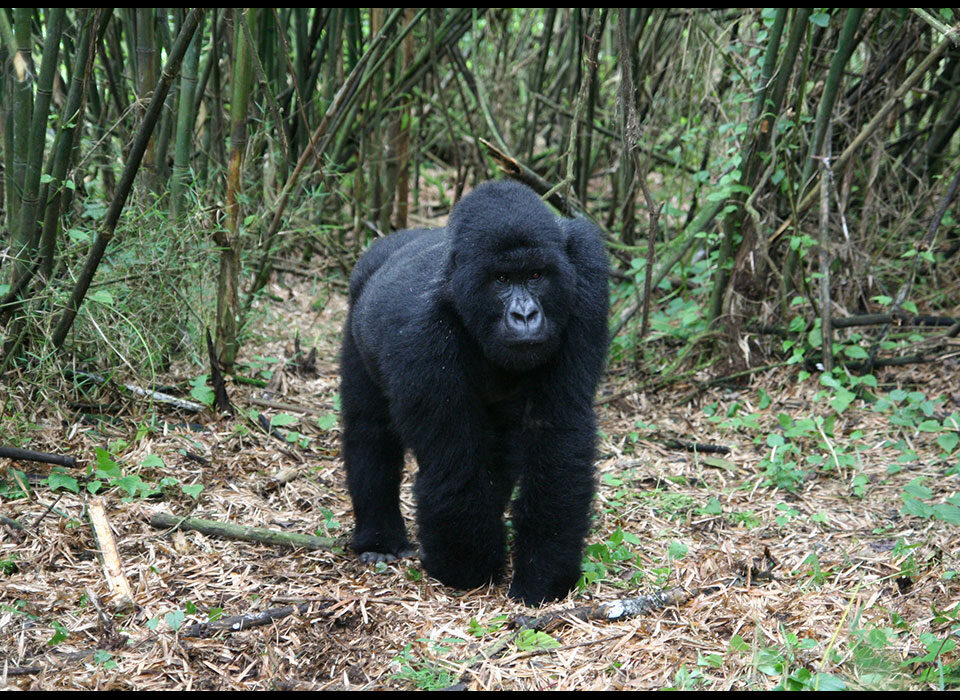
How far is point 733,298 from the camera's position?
17.9 ft

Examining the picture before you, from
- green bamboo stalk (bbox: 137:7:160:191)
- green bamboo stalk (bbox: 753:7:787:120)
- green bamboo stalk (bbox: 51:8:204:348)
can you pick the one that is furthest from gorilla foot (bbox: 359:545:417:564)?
green bamboo stalk (bbox: 753:7:787:120)

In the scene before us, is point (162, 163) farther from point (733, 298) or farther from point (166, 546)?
point (733, 298)

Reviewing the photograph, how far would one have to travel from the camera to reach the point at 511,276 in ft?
10.6

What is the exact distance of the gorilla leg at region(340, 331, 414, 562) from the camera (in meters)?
3.89

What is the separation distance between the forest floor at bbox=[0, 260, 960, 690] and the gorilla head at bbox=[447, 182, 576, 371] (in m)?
0.98

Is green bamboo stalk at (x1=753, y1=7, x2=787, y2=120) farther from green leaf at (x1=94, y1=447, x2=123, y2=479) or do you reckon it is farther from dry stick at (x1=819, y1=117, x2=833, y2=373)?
green leaf at (x1=94, y1=447, x2=123, y2=479)

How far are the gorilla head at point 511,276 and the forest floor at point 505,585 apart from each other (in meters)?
0.98

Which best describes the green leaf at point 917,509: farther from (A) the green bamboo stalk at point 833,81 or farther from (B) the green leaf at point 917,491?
(A) the green bamboo stalk at point 833,81

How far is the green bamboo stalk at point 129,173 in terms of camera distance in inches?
133

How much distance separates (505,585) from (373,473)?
29.2 inches

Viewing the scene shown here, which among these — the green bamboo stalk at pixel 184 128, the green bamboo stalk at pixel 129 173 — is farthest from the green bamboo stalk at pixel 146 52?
the green bamboo stalk at pixel 129 173

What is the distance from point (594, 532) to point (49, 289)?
2.62m

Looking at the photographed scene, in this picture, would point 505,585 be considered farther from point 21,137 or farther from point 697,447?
point 21,137

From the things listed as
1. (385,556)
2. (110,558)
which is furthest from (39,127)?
(385,556)
